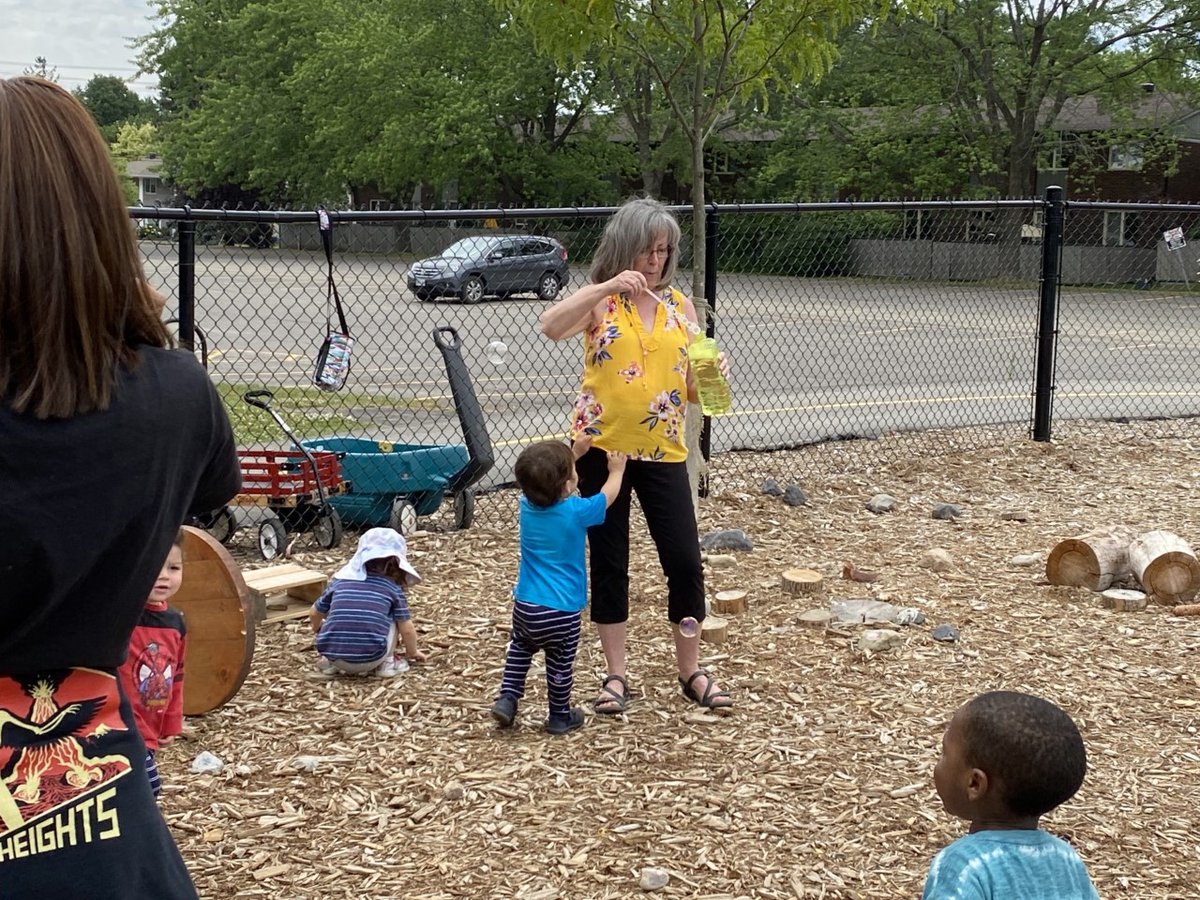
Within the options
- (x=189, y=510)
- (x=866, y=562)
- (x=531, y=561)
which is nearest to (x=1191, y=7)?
(x=866, y=562)

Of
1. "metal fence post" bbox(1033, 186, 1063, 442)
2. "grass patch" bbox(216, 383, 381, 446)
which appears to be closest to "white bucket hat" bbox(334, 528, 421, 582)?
"grass patch" bbox(216, 383, 381, 446)

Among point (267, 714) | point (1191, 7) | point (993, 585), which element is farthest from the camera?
point (1191, 7)

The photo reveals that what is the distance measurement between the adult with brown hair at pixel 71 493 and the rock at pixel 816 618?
155 inches

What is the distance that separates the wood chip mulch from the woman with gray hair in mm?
347

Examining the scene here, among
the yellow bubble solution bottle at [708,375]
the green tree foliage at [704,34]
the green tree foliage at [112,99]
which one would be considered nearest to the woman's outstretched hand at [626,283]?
the yellow bubble solution bottle at [708,375]

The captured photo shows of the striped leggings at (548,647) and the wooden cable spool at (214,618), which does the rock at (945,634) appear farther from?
the wooden cable spool at (214,618)

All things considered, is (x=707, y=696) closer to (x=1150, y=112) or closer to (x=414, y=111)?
(x=1150, y=112)

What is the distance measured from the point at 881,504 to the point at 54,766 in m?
6.31

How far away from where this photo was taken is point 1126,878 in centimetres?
330

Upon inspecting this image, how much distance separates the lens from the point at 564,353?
15461mm

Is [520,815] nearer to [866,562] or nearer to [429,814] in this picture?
[429,814]

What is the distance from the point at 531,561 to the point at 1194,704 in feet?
7.91

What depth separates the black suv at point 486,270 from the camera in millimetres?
13750

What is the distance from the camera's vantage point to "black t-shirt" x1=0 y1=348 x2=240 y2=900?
1.48 m
